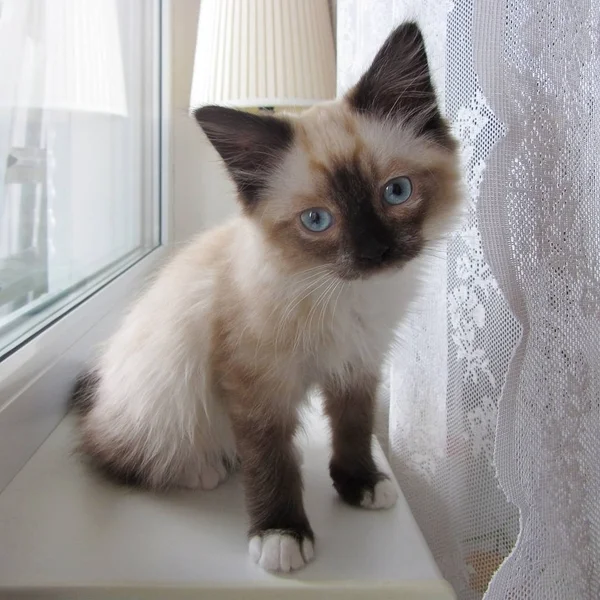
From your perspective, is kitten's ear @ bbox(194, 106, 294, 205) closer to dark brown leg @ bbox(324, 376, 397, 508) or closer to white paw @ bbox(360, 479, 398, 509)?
dark brown leg @ bbox(324, 376, 397, 508)

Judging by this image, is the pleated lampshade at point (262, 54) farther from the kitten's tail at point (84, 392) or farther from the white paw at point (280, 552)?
the white paw at point (280, 552)

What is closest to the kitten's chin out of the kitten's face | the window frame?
the kitten's face

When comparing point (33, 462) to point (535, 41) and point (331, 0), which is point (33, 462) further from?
point (331, 0)

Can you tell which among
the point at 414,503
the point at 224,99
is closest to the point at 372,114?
the point at 414,503

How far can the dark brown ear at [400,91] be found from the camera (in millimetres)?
764

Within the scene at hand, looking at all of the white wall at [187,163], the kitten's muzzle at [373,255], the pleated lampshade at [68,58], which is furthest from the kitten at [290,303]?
the white wall at [187,163]

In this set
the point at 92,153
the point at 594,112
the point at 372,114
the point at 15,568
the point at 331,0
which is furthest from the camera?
the point at 331,0

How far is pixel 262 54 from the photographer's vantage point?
1564 millimetres

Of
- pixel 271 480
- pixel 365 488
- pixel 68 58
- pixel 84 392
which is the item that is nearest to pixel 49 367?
pixel 84 392

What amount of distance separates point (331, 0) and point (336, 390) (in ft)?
4.85

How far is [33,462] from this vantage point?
3.10ft

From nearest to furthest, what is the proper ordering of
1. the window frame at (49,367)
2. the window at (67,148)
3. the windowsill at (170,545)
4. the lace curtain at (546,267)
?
1. the lace curtain at (546,267)
2. the windowsill at (170,545)
3. the window frame at (49,367)
4. the window at (67,148)

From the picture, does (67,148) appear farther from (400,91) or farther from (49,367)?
(400,91)

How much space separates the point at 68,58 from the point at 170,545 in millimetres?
1004
